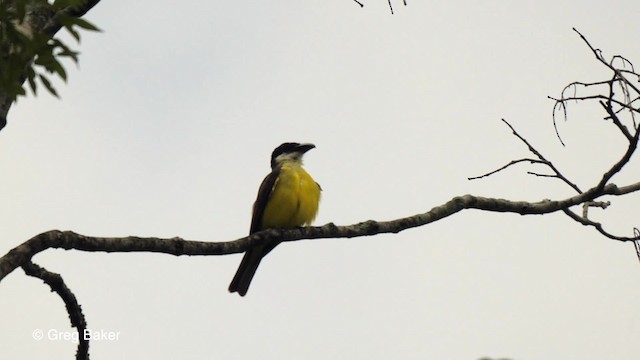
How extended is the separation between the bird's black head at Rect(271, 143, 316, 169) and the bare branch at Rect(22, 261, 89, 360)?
3.97 m

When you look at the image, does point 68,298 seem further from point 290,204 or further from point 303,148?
point 303,148

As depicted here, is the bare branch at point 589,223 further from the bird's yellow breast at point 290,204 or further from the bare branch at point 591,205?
the bird's yellow breast at point 290,204

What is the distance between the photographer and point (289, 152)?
865cm

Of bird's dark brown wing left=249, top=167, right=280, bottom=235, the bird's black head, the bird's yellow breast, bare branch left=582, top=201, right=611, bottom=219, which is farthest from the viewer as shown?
the bird's black head

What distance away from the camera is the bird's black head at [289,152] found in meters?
8.54

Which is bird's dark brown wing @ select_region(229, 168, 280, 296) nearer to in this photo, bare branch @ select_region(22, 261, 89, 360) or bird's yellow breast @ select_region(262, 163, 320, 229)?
bird's yellow breast @ select_region(262, 163, 320, 229)

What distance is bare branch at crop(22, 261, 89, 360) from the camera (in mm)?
4394

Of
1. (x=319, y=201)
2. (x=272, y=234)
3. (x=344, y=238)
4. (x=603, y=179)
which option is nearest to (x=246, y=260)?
(x=319, y=201)

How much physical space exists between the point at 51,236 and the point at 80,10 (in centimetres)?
104

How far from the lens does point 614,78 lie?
15.8 ft

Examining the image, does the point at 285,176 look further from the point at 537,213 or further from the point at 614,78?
the point at 614,78

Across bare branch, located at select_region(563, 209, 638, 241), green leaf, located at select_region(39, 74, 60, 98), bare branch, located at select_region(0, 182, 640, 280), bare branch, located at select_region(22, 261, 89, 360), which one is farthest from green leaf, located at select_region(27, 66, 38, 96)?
bare branch, located at select_region(563, 209, 638, 241)

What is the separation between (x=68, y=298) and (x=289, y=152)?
4.23 meters

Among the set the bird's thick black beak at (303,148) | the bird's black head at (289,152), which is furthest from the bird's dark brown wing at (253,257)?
the bird's thick black beak at (303,148)
